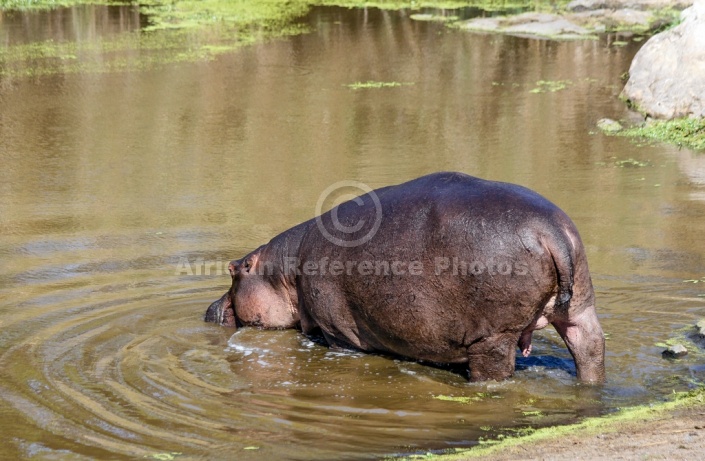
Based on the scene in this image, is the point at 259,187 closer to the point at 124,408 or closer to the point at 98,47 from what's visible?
the point at 124,408

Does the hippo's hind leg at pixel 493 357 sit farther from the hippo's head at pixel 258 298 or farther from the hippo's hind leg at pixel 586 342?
the hippo's head at pixel 258 298

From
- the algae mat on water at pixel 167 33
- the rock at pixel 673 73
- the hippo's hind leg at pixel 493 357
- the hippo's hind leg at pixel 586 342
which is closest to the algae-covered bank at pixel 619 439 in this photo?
the hippo's hind leg at pixel 586 342

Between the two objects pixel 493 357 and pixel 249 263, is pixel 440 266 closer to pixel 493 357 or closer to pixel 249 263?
pixel 493 357

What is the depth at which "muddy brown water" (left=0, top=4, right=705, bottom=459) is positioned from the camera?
5.59 metres

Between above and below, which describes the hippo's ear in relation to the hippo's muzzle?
above

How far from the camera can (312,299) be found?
264 inches

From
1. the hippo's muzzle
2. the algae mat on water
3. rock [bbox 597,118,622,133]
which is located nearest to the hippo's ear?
the hippo's muzzle

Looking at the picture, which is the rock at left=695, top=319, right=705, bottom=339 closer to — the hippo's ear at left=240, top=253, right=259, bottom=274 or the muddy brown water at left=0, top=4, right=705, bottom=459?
the muddy brown water at left=0, top=4, right=705, bottom=459

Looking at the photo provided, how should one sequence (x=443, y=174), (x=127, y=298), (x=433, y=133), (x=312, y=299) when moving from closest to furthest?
(x=443, y=174)
(x=312, y=299)
(x=127, y=298)
(x=433, y=133)

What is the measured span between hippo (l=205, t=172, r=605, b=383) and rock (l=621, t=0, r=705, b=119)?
7.75 m

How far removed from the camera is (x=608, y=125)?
13.1 m

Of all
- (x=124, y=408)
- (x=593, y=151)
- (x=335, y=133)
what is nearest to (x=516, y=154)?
(x=593, y=151)

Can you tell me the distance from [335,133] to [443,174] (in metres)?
6.81

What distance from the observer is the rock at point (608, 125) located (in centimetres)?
1294
